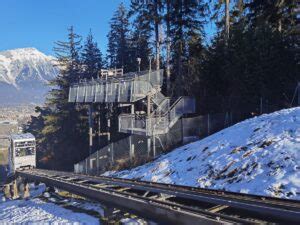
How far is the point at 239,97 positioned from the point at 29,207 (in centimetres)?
1631

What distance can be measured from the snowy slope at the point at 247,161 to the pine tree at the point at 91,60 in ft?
136

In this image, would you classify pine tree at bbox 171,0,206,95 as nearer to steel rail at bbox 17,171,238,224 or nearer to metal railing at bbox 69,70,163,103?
metal railing at bbox 69,70,163,103

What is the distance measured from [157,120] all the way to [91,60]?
38783mm

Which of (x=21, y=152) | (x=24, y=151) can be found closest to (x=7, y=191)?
(x=21, y=152)

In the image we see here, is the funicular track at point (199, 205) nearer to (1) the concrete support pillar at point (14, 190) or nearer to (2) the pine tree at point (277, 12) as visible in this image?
(1) the concrete support pillar at point (14, 190)

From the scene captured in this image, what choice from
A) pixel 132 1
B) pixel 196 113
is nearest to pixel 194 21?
pixel 132 1

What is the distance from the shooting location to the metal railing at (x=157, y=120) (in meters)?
25.4

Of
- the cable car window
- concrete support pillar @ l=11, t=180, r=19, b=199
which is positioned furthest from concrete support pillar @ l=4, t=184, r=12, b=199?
the cable car window

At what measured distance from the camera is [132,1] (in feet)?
131

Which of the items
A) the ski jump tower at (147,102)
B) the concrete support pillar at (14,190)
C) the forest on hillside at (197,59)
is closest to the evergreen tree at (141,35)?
the forest on hillside at (197,59)

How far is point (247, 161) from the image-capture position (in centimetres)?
1527

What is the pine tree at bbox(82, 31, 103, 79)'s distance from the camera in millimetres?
61188

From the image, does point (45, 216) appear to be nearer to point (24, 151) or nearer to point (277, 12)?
point (24, 151)

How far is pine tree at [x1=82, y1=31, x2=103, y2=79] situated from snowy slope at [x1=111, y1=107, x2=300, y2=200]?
4133 cm
